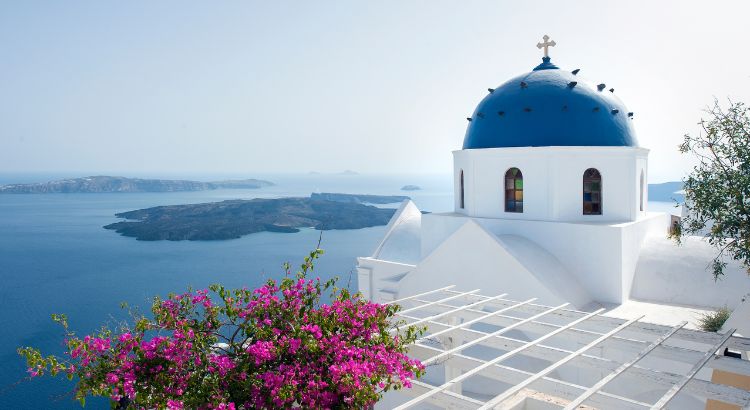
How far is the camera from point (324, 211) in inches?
3519

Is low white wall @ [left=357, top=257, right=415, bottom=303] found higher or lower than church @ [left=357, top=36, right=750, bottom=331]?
lower

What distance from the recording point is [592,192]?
1227 centimetres

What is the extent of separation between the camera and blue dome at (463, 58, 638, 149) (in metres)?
12.2

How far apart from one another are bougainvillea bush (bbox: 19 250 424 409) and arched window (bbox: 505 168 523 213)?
8.42 m

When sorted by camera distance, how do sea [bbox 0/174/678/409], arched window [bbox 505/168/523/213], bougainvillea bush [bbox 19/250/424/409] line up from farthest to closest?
sea [bbox 0/174/678/409] → arched window [bbox 505/168/523/213] → bougainvillea bush [bbox 19/250/424/409]

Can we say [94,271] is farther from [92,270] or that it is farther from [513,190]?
[513,190]

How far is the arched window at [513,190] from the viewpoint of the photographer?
12.6 meters

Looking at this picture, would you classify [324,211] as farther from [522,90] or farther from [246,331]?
[246,331]

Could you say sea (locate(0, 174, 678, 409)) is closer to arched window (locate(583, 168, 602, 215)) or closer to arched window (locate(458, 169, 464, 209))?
arched window (locate(458, 169, 464, 209))

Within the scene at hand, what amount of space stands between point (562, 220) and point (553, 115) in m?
2.42

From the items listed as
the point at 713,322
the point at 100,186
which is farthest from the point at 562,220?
the point at 100,186

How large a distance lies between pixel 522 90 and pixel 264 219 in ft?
242

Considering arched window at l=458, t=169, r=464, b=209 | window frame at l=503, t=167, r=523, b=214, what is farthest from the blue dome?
arched window at l=458, t=169, r=464, b=209

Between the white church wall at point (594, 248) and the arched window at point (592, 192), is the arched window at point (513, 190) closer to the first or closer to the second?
the white church wall at point (594, 248)
